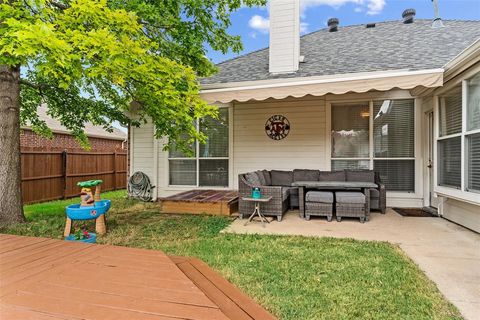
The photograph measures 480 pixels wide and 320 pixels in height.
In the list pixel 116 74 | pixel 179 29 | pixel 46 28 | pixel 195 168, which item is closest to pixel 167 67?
pixel 116 74

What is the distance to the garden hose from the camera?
937cm

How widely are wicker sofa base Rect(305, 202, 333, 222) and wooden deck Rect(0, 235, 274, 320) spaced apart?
4062 millimetres

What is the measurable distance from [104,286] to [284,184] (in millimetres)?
6309

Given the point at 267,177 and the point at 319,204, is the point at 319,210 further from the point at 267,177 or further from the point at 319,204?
the point at 267,177

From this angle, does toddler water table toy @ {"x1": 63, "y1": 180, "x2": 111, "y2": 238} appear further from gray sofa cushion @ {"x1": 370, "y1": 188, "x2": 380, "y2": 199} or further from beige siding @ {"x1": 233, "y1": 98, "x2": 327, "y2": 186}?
gray sofa cushion @ {"x1": 370, "y1": 188, "x2": 380, "y2": 199}

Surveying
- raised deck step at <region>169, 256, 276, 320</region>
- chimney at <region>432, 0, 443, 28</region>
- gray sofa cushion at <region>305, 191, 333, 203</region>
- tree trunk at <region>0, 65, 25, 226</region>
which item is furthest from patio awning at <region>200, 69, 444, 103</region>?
chimney at <region>432, 0, 443, 28</region>

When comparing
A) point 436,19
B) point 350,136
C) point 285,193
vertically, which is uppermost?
point 436,19

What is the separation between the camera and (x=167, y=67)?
15.1 ft

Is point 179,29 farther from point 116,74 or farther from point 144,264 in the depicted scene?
point 144,264

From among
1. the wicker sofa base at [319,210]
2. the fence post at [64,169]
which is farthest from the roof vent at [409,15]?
the fence post at [64,169]

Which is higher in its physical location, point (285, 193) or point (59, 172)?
point (59, 172)

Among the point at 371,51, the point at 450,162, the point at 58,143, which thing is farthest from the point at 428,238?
the point at 58,143

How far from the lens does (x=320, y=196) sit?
627 cm

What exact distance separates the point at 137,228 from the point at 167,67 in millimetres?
3211
